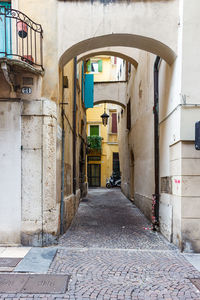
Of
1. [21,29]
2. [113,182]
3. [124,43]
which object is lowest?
[113,182]

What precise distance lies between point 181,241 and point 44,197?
296cm

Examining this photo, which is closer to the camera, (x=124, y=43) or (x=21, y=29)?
(x=21, y=29)

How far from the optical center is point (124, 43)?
6.09m

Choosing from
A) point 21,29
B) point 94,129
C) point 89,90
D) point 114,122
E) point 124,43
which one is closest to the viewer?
point 21,29

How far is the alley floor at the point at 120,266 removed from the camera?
3.46 meters

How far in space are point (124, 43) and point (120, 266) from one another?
16.3 feet

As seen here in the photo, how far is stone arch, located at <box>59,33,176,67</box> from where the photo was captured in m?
5.59

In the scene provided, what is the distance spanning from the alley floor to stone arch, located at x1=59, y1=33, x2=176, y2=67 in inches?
165

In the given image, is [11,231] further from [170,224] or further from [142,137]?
[142,137]

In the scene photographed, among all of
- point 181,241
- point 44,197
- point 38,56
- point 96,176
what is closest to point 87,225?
point 44,197

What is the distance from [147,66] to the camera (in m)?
8.52

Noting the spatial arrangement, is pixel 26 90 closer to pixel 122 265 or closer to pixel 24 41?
pixel 24 41

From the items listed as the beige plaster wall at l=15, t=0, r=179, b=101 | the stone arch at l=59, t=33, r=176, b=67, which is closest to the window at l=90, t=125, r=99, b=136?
the stone arch at l=59, t=33, r=176, b=67

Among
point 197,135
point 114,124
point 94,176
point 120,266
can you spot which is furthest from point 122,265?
point 114,124
